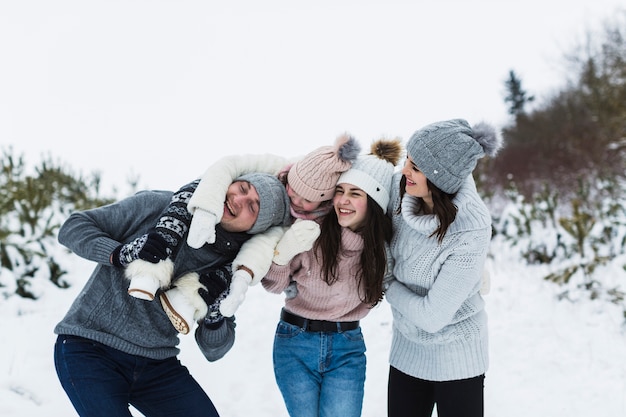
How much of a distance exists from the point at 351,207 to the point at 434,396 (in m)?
1.04

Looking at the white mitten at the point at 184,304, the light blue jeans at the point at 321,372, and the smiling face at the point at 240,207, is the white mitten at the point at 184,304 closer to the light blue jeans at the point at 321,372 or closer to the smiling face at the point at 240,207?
the smiling face at the point at 240,207

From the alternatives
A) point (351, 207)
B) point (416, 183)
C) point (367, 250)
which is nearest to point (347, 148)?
point (351, 207)

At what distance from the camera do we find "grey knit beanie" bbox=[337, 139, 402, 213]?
94.7 inches

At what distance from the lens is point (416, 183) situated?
7.29 ft

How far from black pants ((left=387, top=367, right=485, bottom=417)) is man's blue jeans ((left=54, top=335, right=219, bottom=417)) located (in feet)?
3.05

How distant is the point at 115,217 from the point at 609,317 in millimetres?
4697

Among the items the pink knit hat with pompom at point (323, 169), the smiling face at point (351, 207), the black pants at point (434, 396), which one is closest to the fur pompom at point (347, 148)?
the pink knit hat with pompom at point (323, 169)

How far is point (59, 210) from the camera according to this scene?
7238 mm

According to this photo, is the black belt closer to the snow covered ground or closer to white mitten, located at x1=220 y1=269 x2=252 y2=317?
white mitten, located at x1=220 y1=269 x2=252 y2=317

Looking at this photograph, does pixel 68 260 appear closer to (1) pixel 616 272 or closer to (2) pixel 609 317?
(2) pixel 609 317

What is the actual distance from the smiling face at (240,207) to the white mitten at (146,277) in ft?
1.27

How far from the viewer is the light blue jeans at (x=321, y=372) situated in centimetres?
247

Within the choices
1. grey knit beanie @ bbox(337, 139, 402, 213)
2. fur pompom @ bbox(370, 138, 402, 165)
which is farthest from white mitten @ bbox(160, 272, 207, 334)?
fur pompom @ bbox(370, 138, 402, 165)

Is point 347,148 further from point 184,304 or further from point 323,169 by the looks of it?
point 184,304
